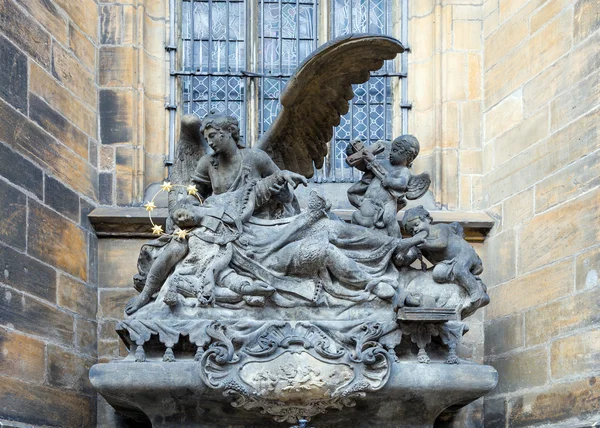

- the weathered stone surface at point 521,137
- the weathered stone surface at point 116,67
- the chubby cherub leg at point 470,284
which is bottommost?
the chubby cherub leg at point 470,284

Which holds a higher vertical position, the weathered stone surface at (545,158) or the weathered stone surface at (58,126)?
the weathered stone surface at (58,126)

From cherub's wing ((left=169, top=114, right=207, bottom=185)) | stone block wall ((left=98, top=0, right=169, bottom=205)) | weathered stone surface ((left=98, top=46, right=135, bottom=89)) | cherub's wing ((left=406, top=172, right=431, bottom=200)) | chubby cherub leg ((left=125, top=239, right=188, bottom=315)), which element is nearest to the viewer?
chubby cherub leg ((left=125, top=239, right=188, bottom=315))

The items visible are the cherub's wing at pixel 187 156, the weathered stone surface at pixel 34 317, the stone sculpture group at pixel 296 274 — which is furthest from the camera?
the cherub's wing at pixel 187 156

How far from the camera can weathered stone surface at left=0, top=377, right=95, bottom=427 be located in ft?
25.3

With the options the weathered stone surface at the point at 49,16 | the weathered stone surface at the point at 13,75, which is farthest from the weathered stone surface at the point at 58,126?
the weathered stone surface at the point at 49,16

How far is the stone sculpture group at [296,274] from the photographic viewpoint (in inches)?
284

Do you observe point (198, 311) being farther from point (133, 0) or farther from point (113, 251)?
point (133, 0)

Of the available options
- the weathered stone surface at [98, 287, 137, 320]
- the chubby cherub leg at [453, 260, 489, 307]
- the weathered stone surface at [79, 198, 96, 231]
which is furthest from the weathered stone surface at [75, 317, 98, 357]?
the chubby cherub leg at [453, 260, 489, 307]

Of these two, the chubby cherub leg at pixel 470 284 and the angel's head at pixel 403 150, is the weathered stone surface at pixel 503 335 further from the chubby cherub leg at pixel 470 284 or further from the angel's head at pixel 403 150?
the angel's head at pixel 403 150

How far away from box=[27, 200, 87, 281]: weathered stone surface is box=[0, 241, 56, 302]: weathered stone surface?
0.08 m

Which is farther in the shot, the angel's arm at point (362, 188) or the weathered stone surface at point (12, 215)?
the angel's arm at point (362, 188)

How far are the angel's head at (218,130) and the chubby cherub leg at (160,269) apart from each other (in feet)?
2.31

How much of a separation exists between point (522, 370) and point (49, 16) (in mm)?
3829

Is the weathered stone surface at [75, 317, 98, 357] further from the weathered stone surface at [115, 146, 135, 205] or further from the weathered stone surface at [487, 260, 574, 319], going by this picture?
the weathered stone surface at [487, 260, 574, 319]
